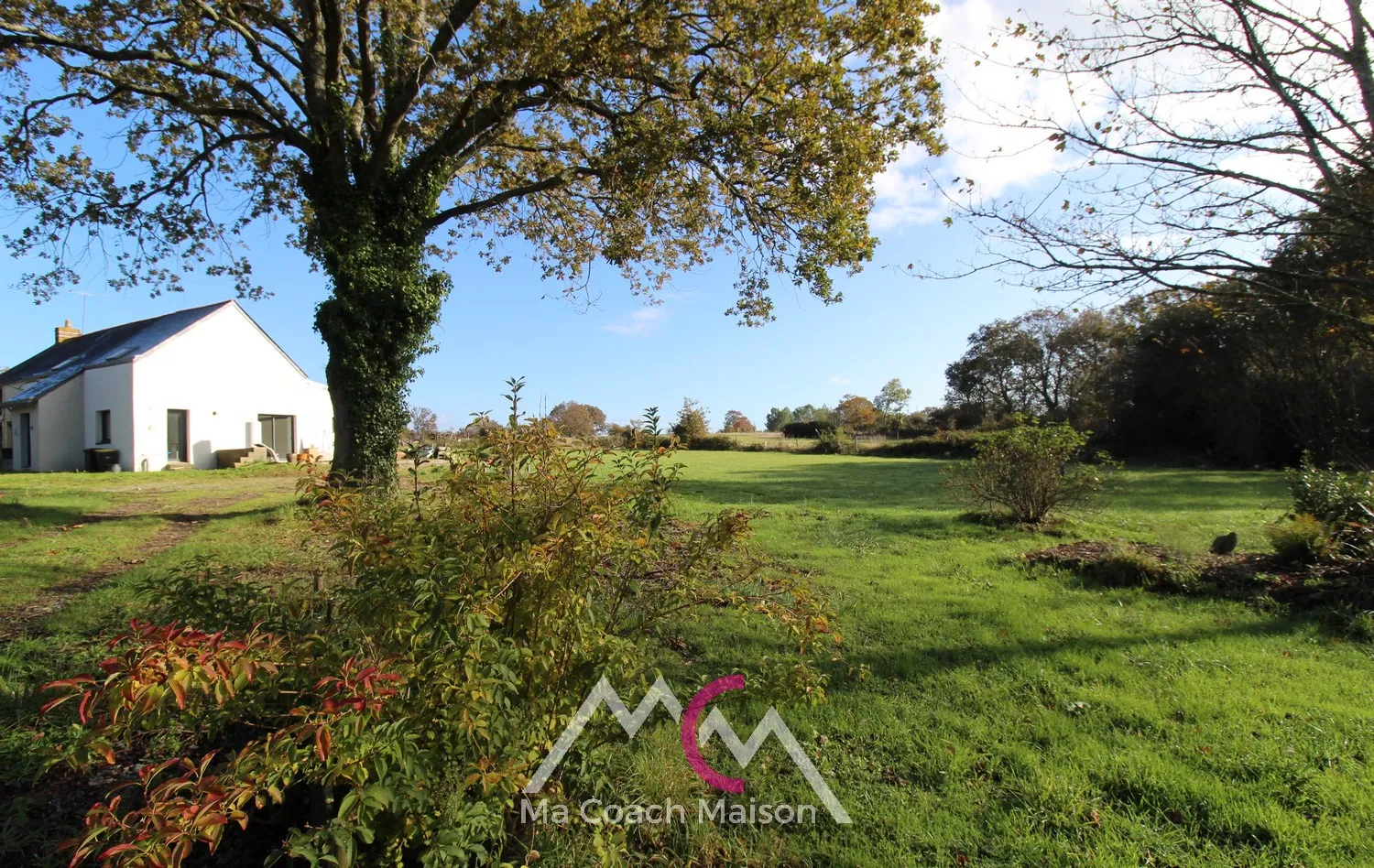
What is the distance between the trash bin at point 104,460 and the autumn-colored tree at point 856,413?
3783cm

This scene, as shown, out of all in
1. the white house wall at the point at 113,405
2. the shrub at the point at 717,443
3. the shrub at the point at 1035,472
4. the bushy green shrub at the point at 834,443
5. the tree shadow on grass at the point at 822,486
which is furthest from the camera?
the shrub at the point at 717,443

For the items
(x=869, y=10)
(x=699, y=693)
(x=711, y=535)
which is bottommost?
(x=699, y=693)

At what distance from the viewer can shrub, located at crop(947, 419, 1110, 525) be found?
29.0ft

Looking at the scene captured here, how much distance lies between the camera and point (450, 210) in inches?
411

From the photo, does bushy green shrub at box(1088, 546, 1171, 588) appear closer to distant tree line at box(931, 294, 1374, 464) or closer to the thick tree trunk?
distant tree line at box(931, 294, 1374, 464)

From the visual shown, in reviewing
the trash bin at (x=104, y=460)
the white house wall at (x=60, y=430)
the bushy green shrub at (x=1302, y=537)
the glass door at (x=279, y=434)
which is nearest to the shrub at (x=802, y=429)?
the glass door at (x=279, y=434)

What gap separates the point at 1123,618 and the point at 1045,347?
38.0 metres

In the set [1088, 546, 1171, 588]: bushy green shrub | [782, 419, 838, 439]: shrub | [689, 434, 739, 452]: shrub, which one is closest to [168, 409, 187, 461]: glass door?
[689, 434, 739, 452]: shrub

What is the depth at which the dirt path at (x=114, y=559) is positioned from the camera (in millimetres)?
4648

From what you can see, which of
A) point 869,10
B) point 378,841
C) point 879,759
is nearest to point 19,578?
point 378,841

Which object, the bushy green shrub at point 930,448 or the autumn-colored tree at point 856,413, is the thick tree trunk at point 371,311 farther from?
the autumn-colored tree at point 856,413

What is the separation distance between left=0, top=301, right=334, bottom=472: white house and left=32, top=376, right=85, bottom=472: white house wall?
0.03 metres

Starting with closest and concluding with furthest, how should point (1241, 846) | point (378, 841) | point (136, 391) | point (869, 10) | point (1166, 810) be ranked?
point (378, 841) < point (1241, 846) < point (1166, 810) < point (869, 10) < point (136, 391)

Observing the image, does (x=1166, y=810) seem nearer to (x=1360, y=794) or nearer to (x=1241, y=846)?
(x=1241, y=846)
